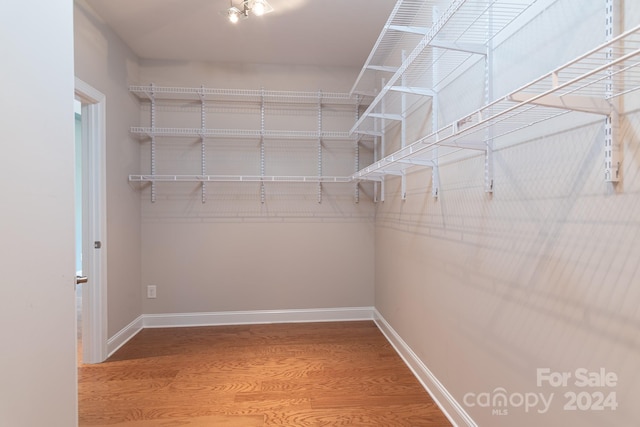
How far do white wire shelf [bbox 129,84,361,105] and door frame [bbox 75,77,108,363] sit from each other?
587 millimetres

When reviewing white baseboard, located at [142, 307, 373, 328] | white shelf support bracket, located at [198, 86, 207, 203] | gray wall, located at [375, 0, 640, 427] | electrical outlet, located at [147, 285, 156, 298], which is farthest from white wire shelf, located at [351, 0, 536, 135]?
electrical outlet, located at [147, 285, 156, 298]

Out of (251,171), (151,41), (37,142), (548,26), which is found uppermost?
(151,41)

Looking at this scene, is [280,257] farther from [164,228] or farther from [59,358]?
[59,358]

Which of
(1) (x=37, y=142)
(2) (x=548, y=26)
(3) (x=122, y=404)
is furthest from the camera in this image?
(3) (x=122, y=404)

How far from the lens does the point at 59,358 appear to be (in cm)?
92

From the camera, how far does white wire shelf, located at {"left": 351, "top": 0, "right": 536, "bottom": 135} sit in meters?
1.17

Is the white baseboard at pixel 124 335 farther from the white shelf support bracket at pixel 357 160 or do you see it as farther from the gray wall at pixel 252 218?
the white shelf support bracket at pixel 357 160

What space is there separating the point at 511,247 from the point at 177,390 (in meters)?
2.05

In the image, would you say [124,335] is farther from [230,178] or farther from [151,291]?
[230,178]

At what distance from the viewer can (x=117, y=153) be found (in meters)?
2.42

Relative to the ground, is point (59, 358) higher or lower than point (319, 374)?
higher

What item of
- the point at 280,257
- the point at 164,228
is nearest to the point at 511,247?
the point at 280,257

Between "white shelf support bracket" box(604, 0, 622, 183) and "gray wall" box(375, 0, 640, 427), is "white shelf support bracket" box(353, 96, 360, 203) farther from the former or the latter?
"white shelf support bracket" box(604, 0, 622, 183)

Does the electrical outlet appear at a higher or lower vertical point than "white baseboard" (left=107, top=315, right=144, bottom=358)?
higher
